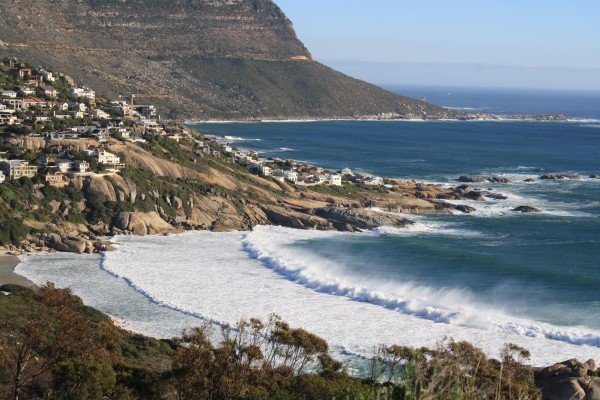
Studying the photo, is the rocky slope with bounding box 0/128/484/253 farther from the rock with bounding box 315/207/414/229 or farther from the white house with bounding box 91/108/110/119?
the white house with bounding box 91/108/110/119

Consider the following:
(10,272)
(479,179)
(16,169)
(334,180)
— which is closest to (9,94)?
(16,169)

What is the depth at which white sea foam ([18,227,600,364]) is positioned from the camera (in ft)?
107

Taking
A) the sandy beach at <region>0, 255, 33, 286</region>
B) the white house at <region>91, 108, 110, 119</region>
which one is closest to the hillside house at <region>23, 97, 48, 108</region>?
the white house at <region>91, 108, 110, 119</region>

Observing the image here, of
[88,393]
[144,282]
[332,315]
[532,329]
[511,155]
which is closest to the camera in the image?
[88,393]

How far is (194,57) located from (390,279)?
132966mm

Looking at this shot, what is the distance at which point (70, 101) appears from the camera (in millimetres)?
78125

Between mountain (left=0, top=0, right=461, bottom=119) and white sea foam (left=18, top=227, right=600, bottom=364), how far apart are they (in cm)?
8527

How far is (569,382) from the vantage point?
23562mm

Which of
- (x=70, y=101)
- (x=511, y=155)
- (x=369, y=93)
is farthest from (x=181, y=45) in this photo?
(x=70, y=101)

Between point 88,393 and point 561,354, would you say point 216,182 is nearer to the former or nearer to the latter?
point 561,354

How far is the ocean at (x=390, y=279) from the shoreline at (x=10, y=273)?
53 cm

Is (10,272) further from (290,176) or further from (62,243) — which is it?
(290,176)

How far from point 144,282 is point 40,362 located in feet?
55.5

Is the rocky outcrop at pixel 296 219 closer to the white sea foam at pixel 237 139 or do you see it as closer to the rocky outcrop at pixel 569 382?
the rocky outcrop at pixel 569 382
